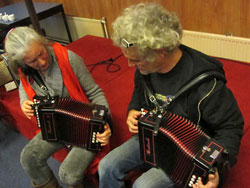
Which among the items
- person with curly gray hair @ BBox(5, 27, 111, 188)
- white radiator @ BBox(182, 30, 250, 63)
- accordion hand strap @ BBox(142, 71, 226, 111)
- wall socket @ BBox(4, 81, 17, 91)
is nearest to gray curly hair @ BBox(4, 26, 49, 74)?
person with curly gray hair @ BBox(5, 27, 111, 188)

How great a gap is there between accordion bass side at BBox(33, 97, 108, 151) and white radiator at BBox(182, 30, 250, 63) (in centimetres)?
143

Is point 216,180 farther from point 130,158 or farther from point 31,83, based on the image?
point 31,83

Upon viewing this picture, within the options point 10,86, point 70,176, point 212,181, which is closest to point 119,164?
point 70,176

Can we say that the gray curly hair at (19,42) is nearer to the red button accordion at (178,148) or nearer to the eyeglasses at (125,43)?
the eyeglasses at (125,43)

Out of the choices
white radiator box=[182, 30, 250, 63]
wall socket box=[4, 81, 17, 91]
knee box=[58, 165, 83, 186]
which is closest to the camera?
knee box=[58, 165, 83, 186]

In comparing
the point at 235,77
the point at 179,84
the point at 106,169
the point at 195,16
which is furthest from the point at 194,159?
the point at 195,16

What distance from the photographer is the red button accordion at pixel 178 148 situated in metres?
0.93

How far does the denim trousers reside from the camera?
1.38 meters

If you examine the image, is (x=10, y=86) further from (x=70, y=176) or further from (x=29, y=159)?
(x=70, y=176)

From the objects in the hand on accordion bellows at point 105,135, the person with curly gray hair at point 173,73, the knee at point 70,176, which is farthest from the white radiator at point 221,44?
the knee at point 70,176

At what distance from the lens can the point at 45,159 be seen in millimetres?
1493

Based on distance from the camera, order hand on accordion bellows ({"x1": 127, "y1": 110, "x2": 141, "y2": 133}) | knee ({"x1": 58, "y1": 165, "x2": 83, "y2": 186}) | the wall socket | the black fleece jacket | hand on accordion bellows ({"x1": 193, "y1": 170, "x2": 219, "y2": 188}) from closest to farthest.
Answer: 1. hand on accordion bellows ({"x1": 193, "y1": 170, "x2": 219, "y2": 188})
2. the black fleece jacket
3. hand on accordion bellows ({"x1": 127, "y1": 110, "x2": 141, "y2": 133})
4. knee ({"x1": 58, "y1": 165, "x2": 83, "y2": 186})
5. the wall socket

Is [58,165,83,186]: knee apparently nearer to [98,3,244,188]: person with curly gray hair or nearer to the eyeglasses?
[98,3,244,188]: person with curly gray hair

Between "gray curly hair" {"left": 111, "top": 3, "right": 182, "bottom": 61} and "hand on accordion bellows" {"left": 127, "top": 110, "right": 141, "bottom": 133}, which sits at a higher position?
"gray curly hair" {"left": 111, "top": 3, "right": 182, "bottom": 61}
